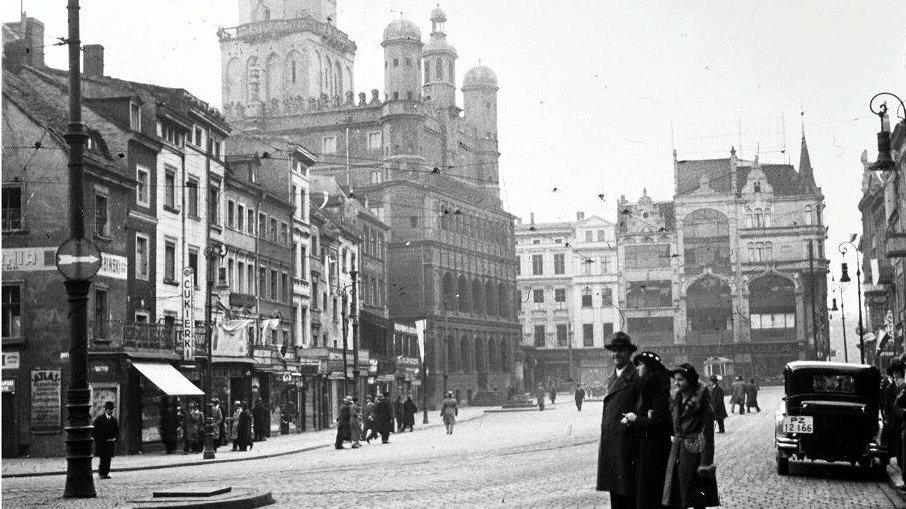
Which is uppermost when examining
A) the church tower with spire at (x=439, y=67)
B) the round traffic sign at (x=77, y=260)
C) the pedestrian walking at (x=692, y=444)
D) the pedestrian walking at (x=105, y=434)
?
the church tower with spire at (x=439, y=67)

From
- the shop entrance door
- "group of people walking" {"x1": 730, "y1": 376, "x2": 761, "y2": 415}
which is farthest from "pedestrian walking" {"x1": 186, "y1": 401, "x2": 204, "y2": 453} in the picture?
"group of people walking" {"x1": 730, "y1": 376, "x2": 761, "y2": 415}

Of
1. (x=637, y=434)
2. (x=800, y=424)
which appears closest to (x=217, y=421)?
(x=800, y=424)

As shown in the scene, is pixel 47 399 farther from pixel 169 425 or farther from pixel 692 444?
pixel 692 444

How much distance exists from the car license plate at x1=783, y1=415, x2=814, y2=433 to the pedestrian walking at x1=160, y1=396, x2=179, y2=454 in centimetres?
2481

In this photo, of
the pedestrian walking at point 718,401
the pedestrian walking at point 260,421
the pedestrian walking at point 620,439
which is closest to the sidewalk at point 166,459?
the pedestrian walking at point 260,421

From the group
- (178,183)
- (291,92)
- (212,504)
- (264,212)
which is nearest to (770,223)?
(291,92)

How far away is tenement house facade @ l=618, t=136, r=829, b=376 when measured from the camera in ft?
367

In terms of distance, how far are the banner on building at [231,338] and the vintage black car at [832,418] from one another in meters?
28.1

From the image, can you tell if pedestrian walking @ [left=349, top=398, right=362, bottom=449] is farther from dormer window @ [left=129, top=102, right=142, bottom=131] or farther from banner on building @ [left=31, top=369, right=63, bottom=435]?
dormer window @ [left=129, top=102, right=142, bottom=131]

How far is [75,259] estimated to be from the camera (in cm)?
1700

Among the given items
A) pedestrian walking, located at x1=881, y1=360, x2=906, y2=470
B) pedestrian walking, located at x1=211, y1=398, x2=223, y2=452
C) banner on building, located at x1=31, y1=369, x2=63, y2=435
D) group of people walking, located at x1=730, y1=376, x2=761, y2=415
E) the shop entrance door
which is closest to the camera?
pedestrian walking, located at x1=881, y1=360, x2=906, y2=470

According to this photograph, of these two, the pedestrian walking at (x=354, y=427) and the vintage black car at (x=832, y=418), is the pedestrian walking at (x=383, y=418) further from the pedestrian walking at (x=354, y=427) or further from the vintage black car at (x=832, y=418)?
the vintage black car at (x=832, y=418)

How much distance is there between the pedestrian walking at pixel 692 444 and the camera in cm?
1114

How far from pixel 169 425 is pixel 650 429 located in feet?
107
